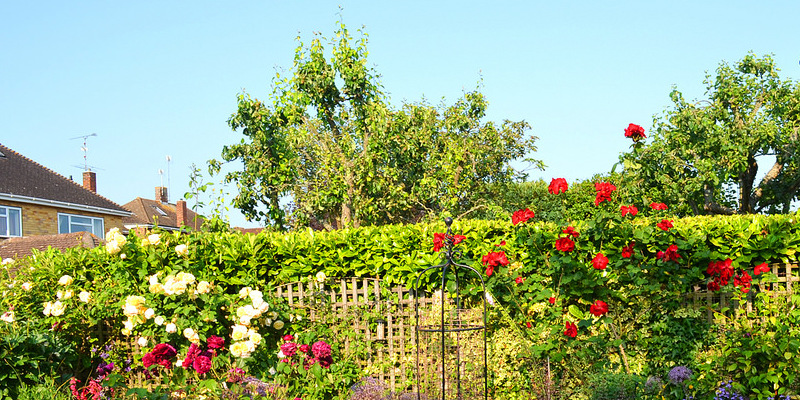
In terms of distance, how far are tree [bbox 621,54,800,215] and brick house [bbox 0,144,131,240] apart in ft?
66.9

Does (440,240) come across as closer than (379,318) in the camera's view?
Yes

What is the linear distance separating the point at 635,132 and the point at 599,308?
6.16ft

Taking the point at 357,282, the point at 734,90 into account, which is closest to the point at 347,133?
the point at 357,282

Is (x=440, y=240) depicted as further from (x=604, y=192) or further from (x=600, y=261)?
(x=604, y=192)

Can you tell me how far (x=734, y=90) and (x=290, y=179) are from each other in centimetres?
1052

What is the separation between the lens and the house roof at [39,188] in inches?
867

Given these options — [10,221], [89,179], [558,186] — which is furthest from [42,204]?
[558,186]

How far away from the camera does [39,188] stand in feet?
76.9

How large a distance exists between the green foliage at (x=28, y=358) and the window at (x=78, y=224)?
18997 millimetres

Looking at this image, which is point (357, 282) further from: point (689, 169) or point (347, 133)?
point (689, 169)

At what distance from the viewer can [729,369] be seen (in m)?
5.83

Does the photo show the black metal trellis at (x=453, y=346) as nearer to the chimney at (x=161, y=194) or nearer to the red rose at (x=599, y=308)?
the red rose at (x=599, y=308)

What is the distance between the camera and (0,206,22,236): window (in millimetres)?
21312

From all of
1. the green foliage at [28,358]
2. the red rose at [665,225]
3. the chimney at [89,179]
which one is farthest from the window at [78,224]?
the red rose at [665,225]
